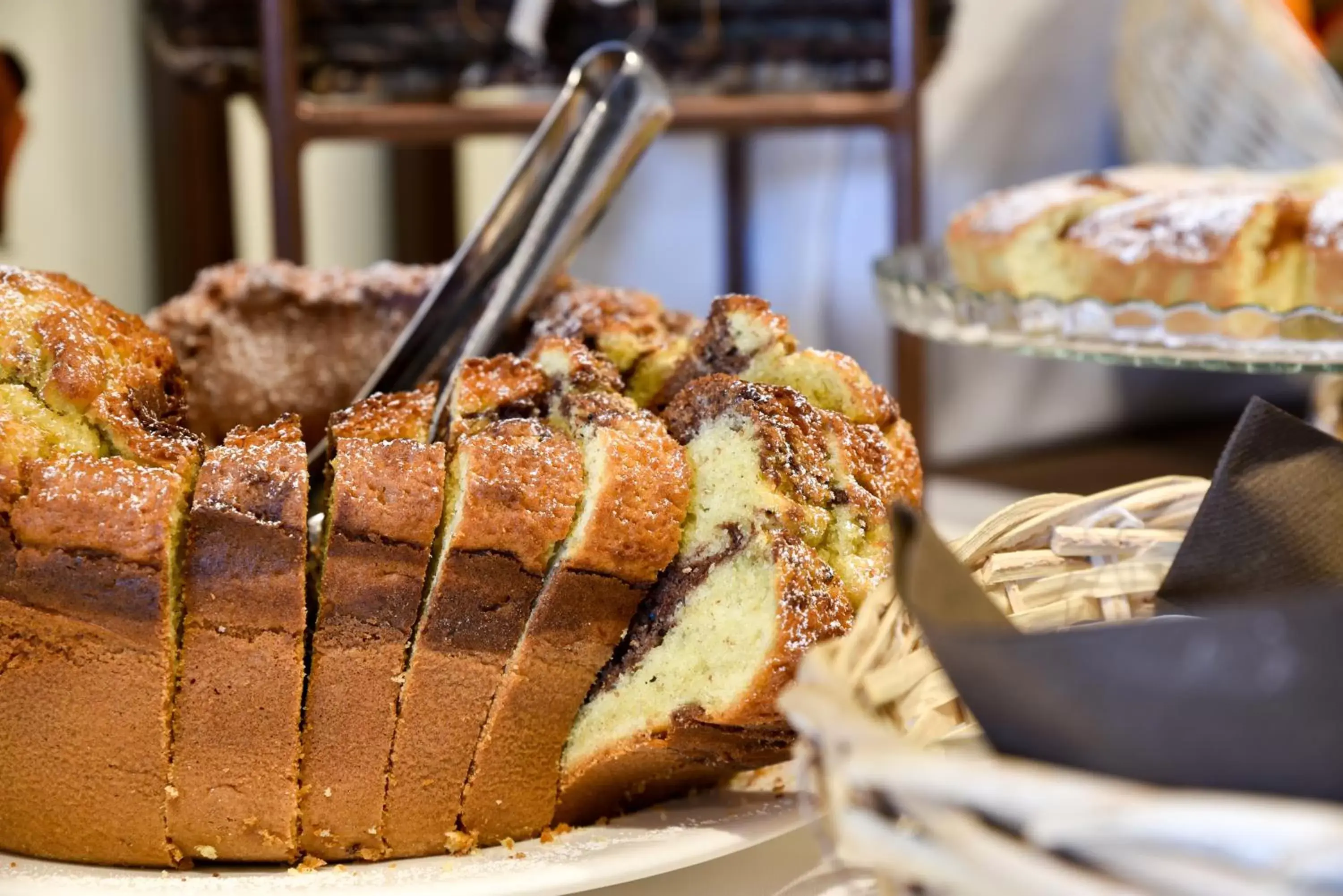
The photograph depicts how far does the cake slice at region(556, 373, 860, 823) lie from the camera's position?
624mm

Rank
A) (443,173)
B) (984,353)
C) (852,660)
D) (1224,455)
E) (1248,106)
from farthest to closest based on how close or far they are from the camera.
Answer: (443,173) → (984,353) → (1248,106) → (1224,455) → (852,660)

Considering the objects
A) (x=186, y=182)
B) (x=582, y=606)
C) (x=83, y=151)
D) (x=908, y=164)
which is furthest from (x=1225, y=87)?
(x=83, y=151)

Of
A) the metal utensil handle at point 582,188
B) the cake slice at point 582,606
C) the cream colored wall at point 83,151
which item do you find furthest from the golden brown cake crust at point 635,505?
the cream colored wall at point 83,151

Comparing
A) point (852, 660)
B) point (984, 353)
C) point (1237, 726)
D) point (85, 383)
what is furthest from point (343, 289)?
point (984, 353)

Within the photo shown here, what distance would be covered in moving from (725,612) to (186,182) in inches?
70.3

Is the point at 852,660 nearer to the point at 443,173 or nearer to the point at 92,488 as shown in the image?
the point at 92,488

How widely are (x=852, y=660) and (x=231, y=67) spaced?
1.20 meters

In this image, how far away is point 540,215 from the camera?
870mm

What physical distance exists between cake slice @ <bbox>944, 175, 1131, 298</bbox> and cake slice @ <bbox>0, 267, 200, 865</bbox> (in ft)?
2.73

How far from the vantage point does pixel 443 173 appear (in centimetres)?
244

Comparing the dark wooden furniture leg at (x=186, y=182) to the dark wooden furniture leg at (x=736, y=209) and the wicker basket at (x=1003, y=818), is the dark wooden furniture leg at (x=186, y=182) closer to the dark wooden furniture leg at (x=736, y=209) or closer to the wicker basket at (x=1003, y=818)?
the dark wooden furniture leg at (x=736, y=209)

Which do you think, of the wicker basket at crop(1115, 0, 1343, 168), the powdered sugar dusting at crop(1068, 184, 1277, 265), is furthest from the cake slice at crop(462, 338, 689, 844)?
the wicker basket at crop(1115, 0, 1343, 168)

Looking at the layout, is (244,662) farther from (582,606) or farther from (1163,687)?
(1163,687)

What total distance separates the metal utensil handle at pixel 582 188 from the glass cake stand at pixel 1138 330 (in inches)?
12.0
